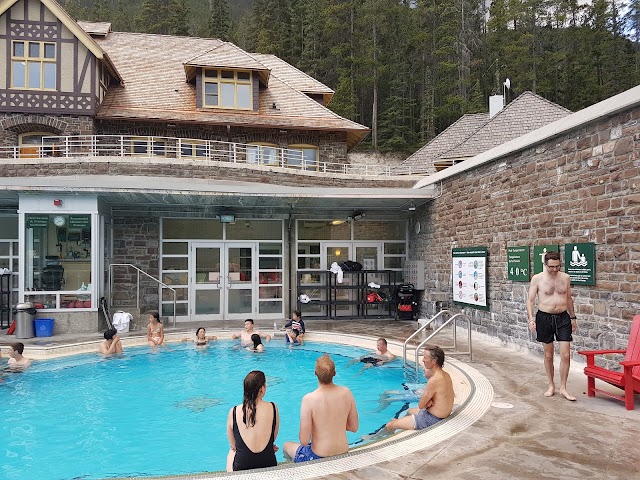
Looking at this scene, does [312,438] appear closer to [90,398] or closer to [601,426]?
[601,426]

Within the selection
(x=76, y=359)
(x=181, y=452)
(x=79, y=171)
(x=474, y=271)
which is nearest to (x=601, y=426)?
(x=181, y=452)

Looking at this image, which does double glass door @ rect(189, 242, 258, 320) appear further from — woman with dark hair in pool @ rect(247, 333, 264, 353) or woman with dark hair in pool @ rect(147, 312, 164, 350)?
woman with dark hair in pool @ rect(247, 333, 264, 353)

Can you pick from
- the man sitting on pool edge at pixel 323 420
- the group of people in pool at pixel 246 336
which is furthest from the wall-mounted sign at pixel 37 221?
the man sitting on pool edge at pixel 323 420

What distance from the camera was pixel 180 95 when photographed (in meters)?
18.9

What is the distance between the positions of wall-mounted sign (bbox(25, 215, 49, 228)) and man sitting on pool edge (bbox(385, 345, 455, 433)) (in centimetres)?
943

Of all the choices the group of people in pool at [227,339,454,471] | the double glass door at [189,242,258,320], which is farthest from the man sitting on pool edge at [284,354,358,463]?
the double glass door at [189,242,258,320]

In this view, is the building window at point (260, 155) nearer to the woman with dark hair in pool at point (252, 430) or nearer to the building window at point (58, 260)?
the building window at point (58, 260)

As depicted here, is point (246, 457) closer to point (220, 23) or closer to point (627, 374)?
point (627, 374)

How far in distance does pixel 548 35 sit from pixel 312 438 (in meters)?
40.8

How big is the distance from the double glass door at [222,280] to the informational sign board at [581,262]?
8658mm

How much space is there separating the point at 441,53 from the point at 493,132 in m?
17.4

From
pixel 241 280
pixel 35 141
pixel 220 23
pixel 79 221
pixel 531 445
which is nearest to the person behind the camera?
pixel 531 445

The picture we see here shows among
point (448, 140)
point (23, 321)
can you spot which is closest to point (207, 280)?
point (23, 321)

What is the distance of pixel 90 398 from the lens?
23.9ft
